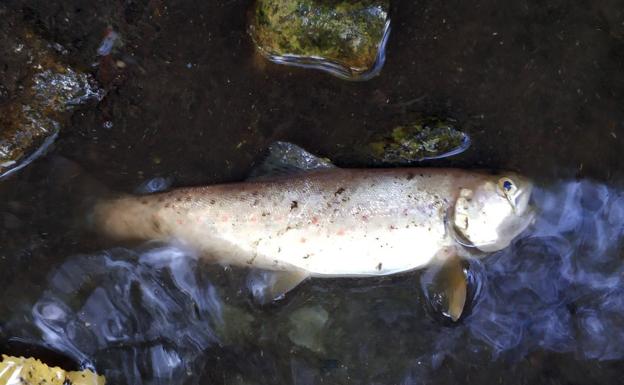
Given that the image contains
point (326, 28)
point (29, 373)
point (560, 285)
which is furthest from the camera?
point (560, 285)

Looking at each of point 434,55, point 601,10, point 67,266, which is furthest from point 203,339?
point 601,10

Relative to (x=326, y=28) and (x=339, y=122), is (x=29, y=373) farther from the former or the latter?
(x=326, y=28)

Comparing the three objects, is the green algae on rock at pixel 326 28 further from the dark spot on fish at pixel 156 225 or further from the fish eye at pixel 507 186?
the dark spot on fish at pixel 156 225

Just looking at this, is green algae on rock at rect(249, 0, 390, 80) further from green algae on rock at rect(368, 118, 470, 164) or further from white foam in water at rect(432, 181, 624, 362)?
white foam in water at rect(432, 181, 624, 362)

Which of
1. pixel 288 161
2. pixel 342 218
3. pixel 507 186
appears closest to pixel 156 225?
pixel 288 161

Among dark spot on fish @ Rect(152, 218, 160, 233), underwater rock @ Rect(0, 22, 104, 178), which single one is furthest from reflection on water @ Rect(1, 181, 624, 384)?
underwater rock @ Rect(0, 22, 104, 178)

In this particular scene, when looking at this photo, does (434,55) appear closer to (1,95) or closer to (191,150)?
(191,150)
